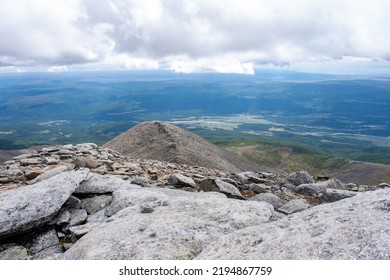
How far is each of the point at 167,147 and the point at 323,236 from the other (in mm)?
39334

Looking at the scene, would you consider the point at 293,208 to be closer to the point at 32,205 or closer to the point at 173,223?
the point at 173,223

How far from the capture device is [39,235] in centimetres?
1317

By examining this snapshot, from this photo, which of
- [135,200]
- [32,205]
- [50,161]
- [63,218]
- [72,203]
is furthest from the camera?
[50,161]

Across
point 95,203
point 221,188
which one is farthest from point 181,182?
point 95,203

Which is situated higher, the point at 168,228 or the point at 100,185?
the point at 168,228

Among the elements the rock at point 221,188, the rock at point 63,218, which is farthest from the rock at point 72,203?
the rock at point 221,188

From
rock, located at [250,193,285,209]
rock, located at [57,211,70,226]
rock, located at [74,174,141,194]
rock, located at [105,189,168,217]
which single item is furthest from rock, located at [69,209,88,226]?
rock, located at [250,193,285,209]

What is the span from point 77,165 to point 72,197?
746 centimetres

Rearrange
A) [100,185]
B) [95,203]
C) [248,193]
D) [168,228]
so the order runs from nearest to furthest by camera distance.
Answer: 1. [168,228]
2. [95,203]
3. [100,185]
4. [248,193]

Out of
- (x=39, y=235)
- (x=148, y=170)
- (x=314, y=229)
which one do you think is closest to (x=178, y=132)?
(x=148, y=170)

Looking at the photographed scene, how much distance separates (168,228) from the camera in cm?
1074

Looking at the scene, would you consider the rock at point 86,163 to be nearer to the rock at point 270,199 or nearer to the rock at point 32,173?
the rock at point 32,173

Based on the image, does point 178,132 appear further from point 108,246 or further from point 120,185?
point 108,246

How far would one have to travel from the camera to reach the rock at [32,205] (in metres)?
12.4
